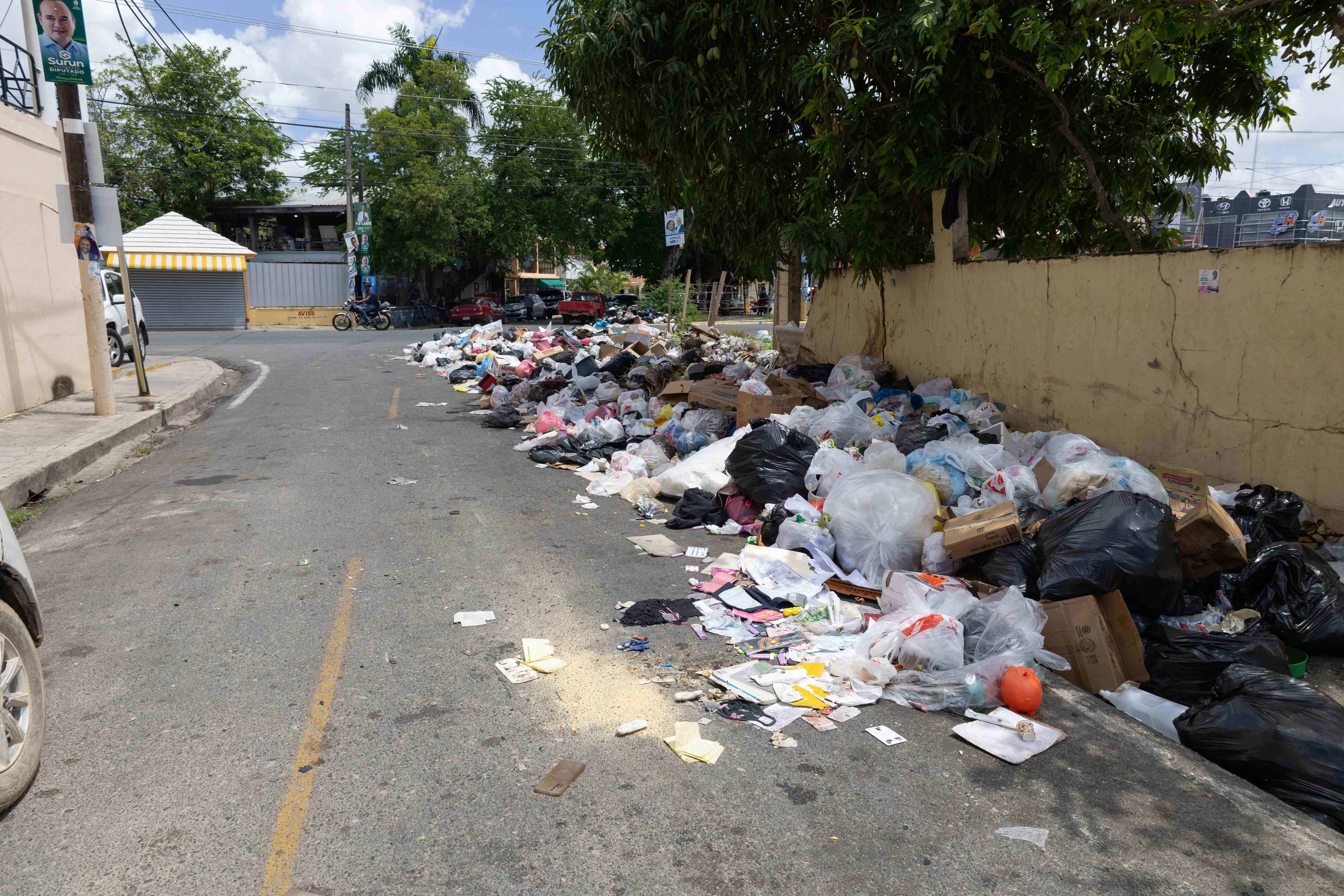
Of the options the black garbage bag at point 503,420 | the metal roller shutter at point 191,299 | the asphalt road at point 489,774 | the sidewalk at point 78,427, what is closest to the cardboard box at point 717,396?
the black garbage bag at point 503,420

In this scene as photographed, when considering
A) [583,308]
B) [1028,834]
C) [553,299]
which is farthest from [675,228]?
[553,299]

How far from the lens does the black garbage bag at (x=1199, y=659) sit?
3826 mm

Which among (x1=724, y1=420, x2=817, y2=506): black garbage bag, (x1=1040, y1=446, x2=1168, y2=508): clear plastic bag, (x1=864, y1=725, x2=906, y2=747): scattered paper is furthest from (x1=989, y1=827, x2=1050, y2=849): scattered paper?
(x1=724, y1=420, x2=817, y2=506): black garbage bag

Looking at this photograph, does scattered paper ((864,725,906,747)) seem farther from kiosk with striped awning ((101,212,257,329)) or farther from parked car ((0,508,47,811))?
kiosk with striped awning ((101,212,257,329))

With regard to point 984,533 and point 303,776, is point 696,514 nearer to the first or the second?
point 984,533

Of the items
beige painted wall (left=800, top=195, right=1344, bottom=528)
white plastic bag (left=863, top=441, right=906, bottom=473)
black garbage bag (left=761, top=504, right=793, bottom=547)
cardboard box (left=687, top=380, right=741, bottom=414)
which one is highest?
beige painted wall (left=800, top=195, right=1344, bottom=528)

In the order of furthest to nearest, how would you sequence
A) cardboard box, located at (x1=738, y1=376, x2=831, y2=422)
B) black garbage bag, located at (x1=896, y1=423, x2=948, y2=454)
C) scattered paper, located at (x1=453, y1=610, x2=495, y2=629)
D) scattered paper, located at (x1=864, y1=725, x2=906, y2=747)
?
cardboard box, located at (x1=738, y1=376, x2=831, y2=422) → black garbage bag, located at (x1=896, y1=423, x2=948, y2=454) → scattered paper, located at (x1=453, y1=610, x2=495, y2=629) → scattered paper, located at (x1=864, y1=725, x2=906, y2=747)

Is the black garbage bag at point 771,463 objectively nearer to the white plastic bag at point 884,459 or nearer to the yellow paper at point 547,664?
the white plastic bag at point 884,459

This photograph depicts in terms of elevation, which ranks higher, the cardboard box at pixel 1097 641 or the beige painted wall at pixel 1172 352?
the beige painted wall at pixel 1172 352

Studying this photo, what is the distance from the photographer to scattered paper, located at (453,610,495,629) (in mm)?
4428

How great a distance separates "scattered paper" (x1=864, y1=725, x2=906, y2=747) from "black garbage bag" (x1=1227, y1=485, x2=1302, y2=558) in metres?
2.69

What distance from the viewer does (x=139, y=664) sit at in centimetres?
394

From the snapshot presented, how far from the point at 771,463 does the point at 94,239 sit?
8.48 metres

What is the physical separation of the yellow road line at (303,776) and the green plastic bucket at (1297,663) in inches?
164
